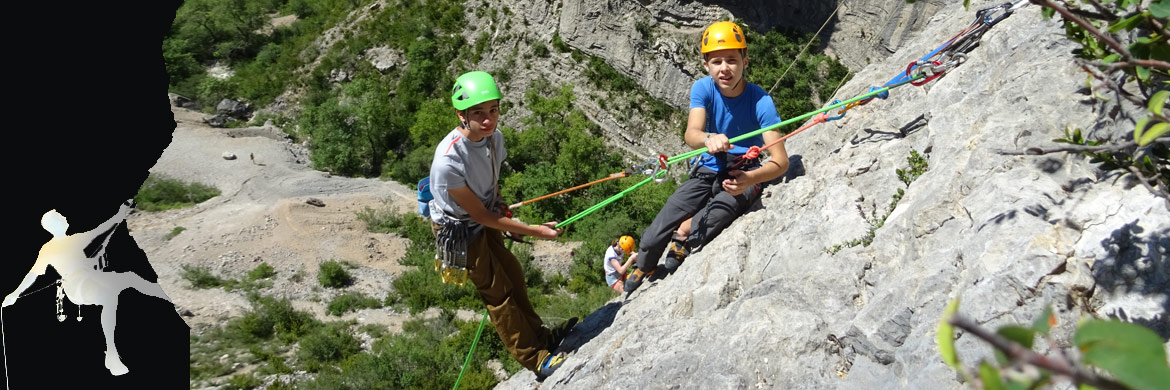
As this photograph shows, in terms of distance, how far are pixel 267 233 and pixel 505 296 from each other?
11.7 meters

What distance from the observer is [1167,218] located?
8.47 ft

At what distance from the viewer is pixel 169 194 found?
18.3m

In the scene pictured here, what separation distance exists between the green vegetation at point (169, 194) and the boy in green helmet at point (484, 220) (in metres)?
15.8

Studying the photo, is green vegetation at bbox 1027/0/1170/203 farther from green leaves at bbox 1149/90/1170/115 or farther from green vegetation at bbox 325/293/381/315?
green vegetation at bbox 325/293/381/315

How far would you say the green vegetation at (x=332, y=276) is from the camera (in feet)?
41.9

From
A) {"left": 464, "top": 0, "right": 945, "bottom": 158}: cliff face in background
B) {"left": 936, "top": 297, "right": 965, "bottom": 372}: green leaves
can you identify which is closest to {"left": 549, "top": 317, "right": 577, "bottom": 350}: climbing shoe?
{"left": 936, "top": 297, "right": 965, "bottom": 372}: green leaves

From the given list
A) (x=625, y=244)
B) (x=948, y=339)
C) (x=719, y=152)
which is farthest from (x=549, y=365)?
(x=948, y=339)

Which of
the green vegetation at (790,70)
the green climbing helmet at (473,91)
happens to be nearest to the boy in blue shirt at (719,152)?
the green climbing helmet at (473,91)

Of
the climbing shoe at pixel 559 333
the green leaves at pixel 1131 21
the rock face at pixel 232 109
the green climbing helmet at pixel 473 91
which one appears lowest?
the rock face at pixel 232 109

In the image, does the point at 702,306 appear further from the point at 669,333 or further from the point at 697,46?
the point at 697,46

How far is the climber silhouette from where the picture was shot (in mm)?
6070

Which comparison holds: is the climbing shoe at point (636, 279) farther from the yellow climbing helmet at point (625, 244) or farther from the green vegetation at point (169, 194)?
the green vegetation at point (169, 194)

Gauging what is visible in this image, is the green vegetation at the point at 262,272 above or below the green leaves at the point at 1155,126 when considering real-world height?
below

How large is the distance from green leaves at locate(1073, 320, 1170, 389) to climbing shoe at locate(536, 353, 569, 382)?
15.4 feet
